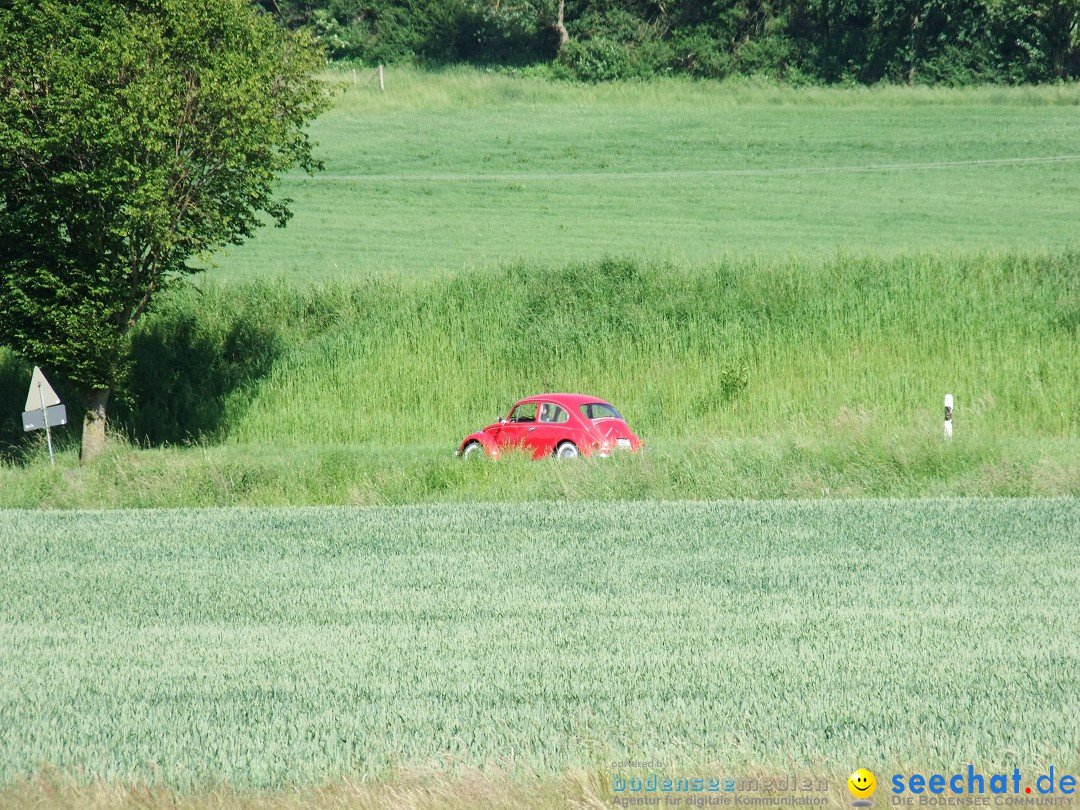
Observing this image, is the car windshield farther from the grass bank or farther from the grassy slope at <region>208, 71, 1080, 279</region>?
the grassy slope at <region>208, 71, 1080, 279</region>

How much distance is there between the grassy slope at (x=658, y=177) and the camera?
1441 inches

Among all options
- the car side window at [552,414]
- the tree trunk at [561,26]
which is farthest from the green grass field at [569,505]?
the tree trunk at [561,26]

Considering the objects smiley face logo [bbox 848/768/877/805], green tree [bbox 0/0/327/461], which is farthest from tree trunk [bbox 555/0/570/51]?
smiley face logo [bbox 848/768/877/805]

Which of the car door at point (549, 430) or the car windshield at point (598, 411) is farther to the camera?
the car windshield at point (598, 411)

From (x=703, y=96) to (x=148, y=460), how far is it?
47053 millimetres

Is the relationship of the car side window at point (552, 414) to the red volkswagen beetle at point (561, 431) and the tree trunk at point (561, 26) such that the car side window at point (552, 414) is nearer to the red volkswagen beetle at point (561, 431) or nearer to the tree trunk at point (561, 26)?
the red volkswagen beetle at point (561, 431)

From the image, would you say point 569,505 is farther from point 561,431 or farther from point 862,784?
point 862,784

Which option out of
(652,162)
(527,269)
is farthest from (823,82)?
(527,269)

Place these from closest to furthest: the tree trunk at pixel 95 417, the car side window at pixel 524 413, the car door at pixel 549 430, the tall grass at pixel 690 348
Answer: the car door at pixel 549 430 < the car side window at pixel 524 413 < the tree trunk at pixel 95 417 < the tall grass at pixel 690 348

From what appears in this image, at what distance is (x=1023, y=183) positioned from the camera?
4344 centimetres

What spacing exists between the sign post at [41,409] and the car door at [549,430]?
26.9ft

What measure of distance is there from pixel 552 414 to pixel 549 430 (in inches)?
16.4

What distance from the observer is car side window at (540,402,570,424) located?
21.4 m

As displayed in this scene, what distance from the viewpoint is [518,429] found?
21.4 m
